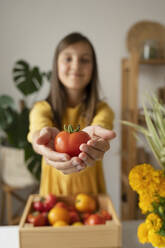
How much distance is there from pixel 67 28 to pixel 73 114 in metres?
0.99

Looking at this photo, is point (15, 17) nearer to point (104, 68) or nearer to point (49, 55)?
point (49, 55)

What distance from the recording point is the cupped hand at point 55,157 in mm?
303

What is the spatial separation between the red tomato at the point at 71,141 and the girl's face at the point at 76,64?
18 cm

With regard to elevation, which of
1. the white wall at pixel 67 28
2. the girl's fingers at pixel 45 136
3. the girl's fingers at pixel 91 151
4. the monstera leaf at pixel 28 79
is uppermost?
the white wall at pixel 67 28

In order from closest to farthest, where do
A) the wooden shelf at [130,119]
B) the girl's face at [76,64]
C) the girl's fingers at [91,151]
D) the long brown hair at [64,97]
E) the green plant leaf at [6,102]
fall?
1. the girl's fingers at [91,151]
2. the girl's face at [76,64]
3. the long brown hair at [64,97]
4. the green plant leaf at [6,102]
5. the wooden shelf at [130,119]

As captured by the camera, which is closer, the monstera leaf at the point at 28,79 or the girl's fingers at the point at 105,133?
the girl's fingers at the point at 105,133

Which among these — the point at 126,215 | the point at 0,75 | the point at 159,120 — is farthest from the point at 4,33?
the point at 126,215

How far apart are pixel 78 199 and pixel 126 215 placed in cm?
117

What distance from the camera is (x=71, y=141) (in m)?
0.30

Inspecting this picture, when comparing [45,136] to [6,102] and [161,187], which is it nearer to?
[161,187]

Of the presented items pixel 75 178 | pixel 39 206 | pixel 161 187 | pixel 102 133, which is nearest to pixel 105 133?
pixel 102 133

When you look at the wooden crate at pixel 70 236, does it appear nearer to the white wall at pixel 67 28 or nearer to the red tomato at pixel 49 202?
the red tomato at pixel 49 202

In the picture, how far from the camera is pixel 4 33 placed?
55.9 inches

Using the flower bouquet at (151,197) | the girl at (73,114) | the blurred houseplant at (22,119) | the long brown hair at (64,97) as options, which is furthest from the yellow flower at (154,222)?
the blurred houseplant at (22,119)
